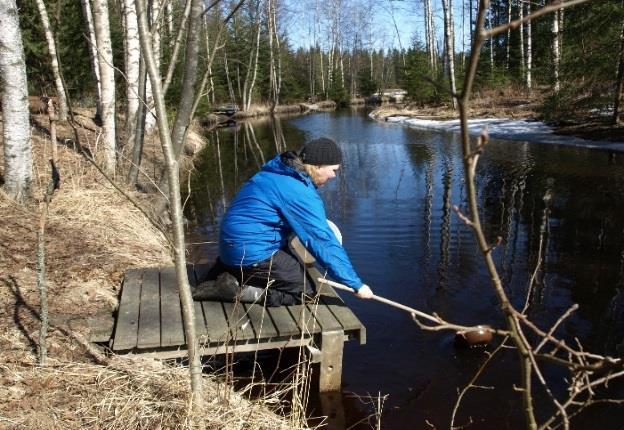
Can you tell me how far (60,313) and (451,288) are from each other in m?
3.70

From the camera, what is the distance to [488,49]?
114 feet

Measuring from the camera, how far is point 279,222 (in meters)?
3.74

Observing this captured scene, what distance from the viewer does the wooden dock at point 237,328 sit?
343cm

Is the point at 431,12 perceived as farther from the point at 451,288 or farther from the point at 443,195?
the point at 451,288

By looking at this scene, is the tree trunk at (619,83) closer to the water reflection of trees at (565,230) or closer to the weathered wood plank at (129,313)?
the water reflection of trees at (565,230)

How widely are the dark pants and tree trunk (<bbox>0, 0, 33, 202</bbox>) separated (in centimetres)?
310

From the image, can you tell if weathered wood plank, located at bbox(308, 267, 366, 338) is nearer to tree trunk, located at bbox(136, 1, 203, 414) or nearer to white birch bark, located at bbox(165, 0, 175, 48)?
tree trunk, located at bbox(136, 1, 203, 414)

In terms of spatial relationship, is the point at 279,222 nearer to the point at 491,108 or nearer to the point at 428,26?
the point at 491,108

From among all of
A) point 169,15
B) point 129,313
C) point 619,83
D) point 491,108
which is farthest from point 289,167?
point 491,108

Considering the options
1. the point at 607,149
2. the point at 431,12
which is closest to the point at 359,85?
the point at 431,12

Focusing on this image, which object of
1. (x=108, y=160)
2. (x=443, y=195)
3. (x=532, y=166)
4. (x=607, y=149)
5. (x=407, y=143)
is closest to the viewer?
(x=108, y=160)

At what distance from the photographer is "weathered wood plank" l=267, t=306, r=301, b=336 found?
3.56 meters

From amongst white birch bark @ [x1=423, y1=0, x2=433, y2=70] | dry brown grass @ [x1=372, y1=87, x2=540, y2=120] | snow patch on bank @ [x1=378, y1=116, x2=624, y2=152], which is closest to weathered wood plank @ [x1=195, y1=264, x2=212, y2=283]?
snow patch on bank @ [x1=378, y1=116, x2=624, y2=152]

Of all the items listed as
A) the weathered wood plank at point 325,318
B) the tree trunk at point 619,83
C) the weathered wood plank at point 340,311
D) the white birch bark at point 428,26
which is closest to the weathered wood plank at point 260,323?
the weathered wood plank at point 325,318
